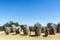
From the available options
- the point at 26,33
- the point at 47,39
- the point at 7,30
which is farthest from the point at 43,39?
the point at 7,30

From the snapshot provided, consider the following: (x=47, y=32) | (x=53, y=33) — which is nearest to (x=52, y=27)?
(x=53, y=33)

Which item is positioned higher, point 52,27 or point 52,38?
point 52,27

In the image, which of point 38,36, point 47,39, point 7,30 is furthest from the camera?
point 7,30

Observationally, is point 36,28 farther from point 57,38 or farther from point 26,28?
point 57,38

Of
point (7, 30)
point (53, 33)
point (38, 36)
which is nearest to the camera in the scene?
point (38, 36)

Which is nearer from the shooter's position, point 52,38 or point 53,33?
point 52,38

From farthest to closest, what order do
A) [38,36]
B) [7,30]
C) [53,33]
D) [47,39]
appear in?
1. [7,30]
2. [53,33]
3. [38,36]
4. [47,39]

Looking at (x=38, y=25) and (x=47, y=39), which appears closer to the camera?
(x=47, y=39)

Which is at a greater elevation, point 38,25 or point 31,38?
point 38,25

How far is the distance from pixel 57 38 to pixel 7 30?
14252 mm

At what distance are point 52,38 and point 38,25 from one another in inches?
164

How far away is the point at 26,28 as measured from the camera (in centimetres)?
2631

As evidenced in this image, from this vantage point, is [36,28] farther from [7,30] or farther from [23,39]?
[7,30]

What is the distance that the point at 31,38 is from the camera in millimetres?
22281
